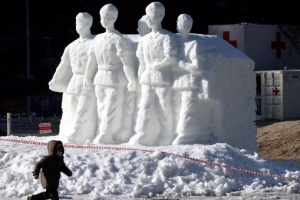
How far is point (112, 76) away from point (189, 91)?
1.58 meters

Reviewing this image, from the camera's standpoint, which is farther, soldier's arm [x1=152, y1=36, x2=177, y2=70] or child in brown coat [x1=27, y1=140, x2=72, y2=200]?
→ soldier's arm [x1=152, y1=36, x2=177, y2=70]

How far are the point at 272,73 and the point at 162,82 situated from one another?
18484 mm

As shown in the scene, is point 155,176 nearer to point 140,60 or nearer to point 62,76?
point 140,60

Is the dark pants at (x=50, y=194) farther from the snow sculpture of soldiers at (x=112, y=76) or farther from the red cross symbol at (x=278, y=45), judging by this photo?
the red cross symbol at (x=278, y=45)

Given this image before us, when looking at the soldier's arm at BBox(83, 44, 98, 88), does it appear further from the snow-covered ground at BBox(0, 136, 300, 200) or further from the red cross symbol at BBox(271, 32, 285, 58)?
the red cross symbol at BBox(271, 32, 285, 58)

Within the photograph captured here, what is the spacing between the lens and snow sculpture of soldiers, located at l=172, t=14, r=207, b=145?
18750 millimetres

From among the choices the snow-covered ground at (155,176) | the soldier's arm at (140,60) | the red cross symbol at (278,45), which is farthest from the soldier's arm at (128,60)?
the red cross symbol at (278,45)

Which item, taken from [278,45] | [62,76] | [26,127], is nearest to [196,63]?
[62,76]

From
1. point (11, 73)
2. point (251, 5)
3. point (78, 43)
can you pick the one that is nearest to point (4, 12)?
point (11, 73)

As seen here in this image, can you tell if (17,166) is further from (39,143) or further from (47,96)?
(47,96)

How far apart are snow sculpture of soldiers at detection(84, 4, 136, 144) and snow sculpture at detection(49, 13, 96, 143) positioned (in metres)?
0.34

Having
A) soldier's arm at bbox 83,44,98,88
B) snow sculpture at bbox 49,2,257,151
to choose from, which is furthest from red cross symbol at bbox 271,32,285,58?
soldier's arm at bbox 83,44,98,88

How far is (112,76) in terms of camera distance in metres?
19.5

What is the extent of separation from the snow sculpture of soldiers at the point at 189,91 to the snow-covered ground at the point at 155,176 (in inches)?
29.0
